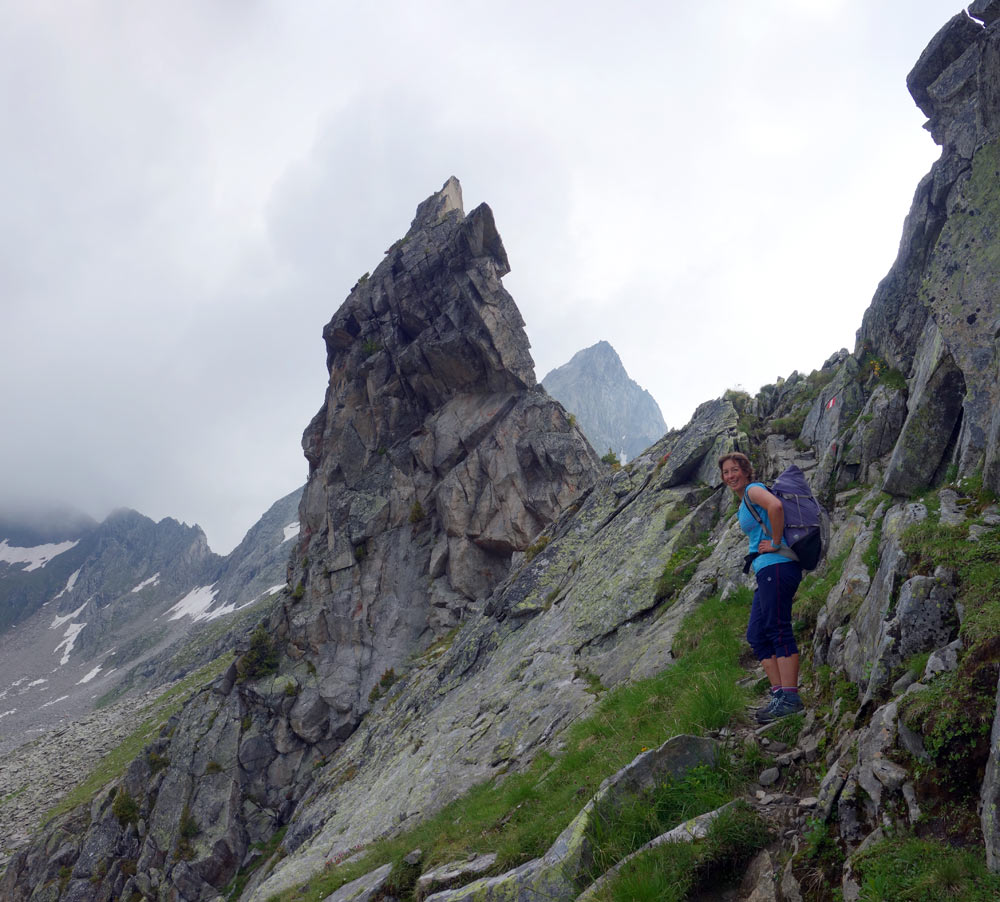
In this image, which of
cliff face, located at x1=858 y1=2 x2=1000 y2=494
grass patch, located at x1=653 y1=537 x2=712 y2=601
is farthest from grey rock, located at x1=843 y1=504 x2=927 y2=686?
grass patch, located at x1=653 y1=537 x2=712 y2=601

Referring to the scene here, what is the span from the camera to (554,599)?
2353 cm

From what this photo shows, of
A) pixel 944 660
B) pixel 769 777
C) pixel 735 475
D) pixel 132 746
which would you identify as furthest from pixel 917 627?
pixel 132 746

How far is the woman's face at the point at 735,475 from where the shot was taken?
351 inches

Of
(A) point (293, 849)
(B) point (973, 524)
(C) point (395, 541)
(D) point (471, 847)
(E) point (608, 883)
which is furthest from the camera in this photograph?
(C) point (395, 541)

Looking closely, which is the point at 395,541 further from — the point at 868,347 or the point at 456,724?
the point at 868,347

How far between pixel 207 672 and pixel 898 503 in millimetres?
119555

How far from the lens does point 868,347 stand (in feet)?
54.6

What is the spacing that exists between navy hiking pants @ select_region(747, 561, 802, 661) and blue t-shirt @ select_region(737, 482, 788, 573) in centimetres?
9

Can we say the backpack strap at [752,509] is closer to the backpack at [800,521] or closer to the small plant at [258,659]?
the backpack at [800,521]

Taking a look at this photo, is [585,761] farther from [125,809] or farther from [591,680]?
[125,809]

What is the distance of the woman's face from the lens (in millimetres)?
8906

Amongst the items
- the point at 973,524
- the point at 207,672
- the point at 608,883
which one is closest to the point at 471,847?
the point at 608,883

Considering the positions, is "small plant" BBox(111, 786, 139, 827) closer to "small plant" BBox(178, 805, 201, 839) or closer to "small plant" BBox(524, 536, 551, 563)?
→ "small plant" BBox(178, 805, 201, 839)

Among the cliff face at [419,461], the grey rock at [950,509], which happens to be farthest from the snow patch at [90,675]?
the grey rock at [950,509]
